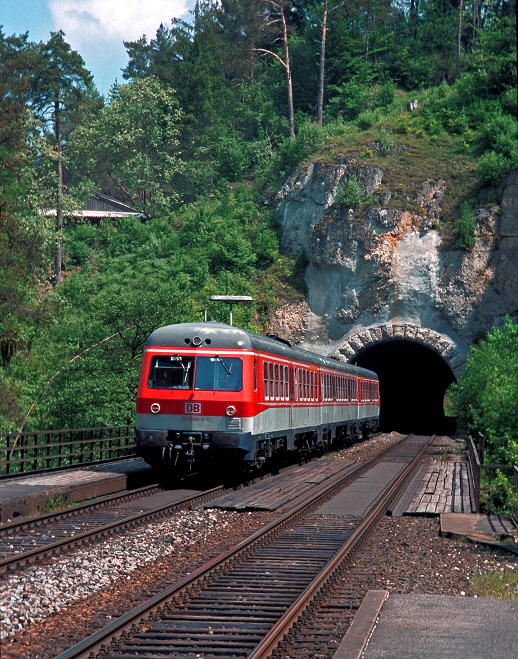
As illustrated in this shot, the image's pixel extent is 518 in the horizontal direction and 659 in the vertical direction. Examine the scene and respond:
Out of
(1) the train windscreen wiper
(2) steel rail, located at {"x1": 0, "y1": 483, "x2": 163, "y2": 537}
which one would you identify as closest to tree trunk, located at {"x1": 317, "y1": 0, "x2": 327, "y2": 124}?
(1) the train windscreen wiper

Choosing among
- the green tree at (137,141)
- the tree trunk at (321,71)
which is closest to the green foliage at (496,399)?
the tree trunk at (321,71)

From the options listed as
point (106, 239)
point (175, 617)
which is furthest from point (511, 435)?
point (106, 239)

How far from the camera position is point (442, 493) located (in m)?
16.5

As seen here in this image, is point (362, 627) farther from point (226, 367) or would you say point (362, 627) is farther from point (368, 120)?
point (368, 120)

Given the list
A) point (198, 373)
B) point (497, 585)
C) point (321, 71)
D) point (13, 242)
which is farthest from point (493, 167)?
point (497, 585)

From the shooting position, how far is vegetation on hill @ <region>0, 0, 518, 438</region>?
28.9 m

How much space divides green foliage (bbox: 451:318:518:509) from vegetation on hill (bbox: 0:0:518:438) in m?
8.27

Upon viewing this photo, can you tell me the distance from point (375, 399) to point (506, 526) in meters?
30.5

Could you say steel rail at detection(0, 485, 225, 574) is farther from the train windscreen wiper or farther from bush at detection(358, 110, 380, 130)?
bush at detection(358, 110, 380, 130)

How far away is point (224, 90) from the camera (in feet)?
222

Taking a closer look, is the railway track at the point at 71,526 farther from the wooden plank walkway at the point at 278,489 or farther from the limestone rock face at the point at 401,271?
the limestone rock face at the point at 401,271

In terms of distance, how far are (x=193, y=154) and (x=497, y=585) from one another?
60.5 meters

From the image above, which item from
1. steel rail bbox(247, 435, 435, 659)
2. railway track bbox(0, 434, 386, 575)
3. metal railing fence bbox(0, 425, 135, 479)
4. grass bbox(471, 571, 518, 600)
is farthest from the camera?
metal railing fence bbox(0, 425, 135, 479)

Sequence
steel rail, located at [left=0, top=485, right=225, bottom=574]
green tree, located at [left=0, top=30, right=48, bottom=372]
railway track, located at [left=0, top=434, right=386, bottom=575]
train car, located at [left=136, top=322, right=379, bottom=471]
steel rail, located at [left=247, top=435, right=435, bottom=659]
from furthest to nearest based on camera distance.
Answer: green tree, located at [left=0, top=30, right=48, bottom=372] < train car, located at [left=136, top=322, right=379, bottom=471] < railway track, located at [left=0, top=434, right=386, bottom=575] < steel rail, located at [left=0, top=485, right=225, bottom=574] < steel rail, located at [left=247, top=435, right=435, bottom=659]
